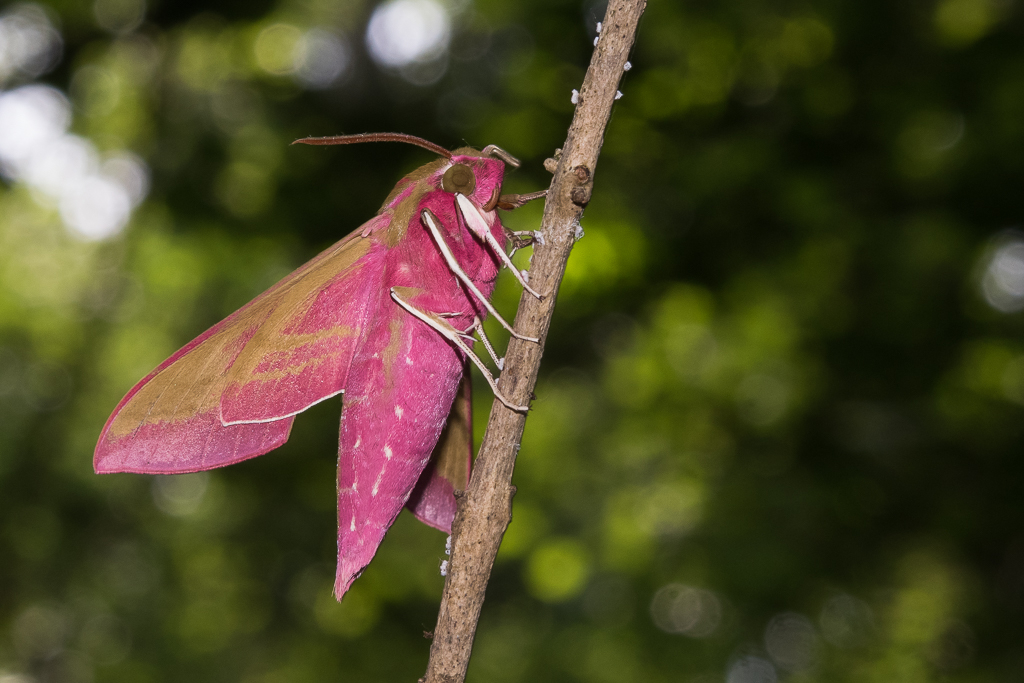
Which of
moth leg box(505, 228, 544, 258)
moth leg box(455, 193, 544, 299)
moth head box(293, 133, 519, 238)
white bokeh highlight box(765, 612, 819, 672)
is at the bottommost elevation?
white bokeh highlight box(765, 612, 819, 672)

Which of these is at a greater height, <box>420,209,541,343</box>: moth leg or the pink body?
<box>420,209,541,343</box>: moth leg

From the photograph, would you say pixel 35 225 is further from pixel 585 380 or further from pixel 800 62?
pixel 800 62

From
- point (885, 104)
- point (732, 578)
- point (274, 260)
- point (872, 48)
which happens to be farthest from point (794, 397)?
point (274, 260)

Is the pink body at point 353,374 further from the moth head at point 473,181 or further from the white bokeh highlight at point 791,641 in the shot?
the white bokeh highlight at point 791,641

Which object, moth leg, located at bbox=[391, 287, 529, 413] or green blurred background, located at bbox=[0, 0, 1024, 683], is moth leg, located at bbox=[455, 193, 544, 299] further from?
green blurred background, located at bbox=[0, 0, 1024, 683]

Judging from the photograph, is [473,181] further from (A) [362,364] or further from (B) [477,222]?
(A) [362,364]

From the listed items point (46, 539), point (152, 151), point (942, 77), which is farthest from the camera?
point (46, 539)

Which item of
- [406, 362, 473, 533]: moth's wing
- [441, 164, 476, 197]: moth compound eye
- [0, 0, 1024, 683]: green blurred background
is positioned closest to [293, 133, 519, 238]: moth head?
[441, 164, 476, 197]: moth compound eye
